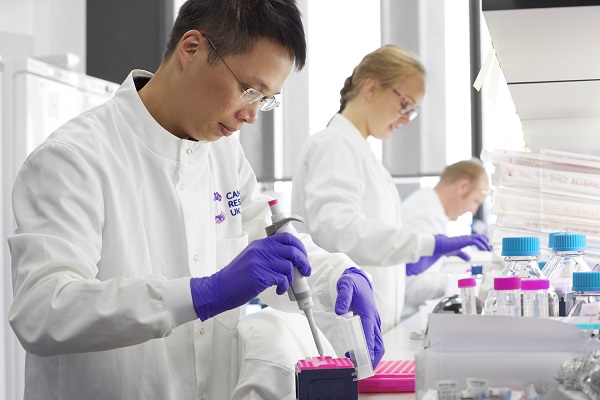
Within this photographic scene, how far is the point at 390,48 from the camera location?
3.02 metres

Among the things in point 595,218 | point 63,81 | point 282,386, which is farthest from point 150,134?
point 63,81

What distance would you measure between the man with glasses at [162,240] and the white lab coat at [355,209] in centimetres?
104

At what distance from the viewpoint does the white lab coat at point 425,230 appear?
3949 mm

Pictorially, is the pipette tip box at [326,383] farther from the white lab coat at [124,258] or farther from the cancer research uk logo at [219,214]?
the cancer research uk logo at [219,214]

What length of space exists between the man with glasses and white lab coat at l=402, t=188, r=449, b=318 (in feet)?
7.65

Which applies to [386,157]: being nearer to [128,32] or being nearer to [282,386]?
[128,32]

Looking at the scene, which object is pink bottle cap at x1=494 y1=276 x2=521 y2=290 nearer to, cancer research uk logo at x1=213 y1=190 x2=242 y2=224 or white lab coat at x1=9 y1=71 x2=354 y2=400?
white lab coat at x1=9 y1=71 x2=354 y2=400

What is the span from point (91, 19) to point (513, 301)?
4.53m

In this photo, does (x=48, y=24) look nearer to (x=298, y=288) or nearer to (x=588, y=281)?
(x=298, y=288)

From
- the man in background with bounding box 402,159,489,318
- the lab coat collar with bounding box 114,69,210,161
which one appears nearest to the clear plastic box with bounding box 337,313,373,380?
the lab coat collar with bounding box 114,69,210,161

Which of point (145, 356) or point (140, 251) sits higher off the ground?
point (140, 251)

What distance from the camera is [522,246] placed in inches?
54.7

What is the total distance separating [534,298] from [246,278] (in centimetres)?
46

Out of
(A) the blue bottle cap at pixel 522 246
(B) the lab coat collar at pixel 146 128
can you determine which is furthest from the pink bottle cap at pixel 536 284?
(B) the lab coat collar at pixel 146 128
